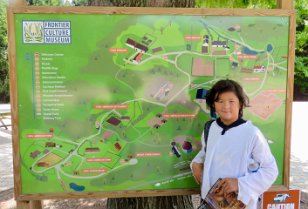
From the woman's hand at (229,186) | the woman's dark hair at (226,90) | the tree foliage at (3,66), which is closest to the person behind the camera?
the woman's hand at (229,186)

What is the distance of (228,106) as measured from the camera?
8.36 ft

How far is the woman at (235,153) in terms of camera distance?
2471 mm

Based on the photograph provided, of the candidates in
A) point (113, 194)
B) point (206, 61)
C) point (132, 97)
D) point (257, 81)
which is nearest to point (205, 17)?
point (206, 61)

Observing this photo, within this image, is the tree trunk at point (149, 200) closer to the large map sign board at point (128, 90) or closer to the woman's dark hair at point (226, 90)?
the large map sign board at point (128, 90)

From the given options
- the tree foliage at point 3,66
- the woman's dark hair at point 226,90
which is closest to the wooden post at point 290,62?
the woman's dark hair at point 226,90

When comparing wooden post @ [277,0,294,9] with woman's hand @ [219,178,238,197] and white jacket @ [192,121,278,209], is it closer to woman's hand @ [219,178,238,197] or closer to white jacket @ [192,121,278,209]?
white jacket @ [192,121,278,209]

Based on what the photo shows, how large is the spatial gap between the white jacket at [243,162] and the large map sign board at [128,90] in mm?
368

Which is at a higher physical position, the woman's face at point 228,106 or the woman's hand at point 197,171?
the woman's face at point 228,106

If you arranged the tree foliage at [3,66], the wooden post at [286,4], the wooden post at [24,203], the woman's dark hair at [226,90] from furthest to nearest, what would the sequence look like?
the tree foliage at [3,66], the wooden post at [286,4], the wooden post at [24,203], the woman's dark hair at [226,90]

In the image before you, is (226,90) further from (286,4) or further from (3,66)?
(3,66)

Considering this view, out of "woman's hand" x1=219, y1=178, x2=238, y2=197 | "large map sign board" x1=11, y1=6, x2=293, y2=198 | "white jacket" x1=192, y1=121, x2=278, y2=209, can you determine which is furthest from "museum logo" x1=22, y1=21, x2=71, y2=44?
"woman's hand" x1=219, y1=178, x2=238, y2=197

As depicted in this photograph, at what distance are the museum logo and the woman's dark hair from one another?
1.17m

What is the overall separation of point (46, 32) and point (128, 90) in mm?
761

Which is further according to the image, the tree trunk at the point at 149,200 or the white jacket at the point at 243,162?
the tree trunk at the point at 149,200
